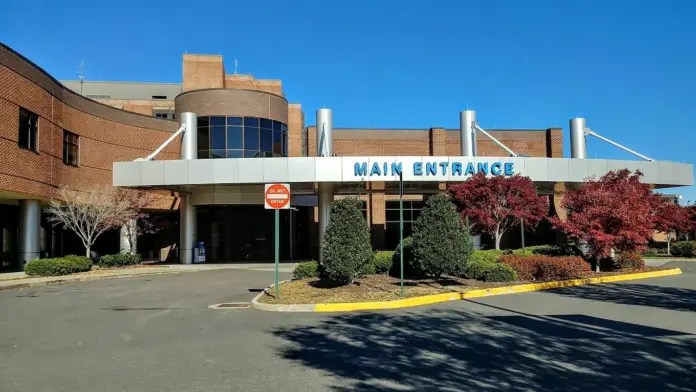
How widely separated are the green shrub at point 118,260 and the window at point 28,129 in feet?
20.0

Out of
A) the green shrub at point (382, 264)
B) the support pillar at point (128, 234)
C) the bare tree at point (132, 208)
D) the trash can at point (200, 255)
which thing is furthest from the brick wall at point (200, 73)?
the green shrub at point (382, 264)

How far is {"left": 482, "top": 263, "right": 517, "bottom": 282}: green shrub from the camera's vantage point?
52.9 ft

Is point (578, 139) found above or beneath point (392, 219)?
above

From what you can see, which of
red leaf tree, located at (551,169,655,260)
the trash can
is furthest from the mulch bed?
the trash can

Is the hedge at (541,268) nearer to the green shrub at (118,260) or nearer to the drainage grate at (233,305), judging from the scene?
the drainage grate at (233,305)

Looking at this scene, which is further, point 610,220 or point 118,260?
point 118,260

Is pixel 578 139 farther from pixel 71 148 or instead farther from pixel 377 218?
pixel 71 148

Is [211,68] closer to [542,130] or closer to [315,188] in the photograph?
[315,188]

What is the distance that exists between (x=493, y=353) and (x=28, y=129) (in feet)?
76.7

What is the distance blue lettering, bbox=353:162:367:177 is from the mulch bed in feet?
28.2

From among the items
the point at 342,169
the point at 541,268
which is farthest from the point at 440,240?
the point at 342,169

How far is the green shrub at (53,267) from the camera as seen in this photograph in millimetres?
21422

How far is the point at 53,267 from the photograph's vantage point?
70.9ft

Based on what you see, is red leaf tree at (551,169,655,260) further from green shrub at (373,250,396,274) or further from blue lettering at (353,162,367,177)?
blue lettering at (353,162,367,177)
